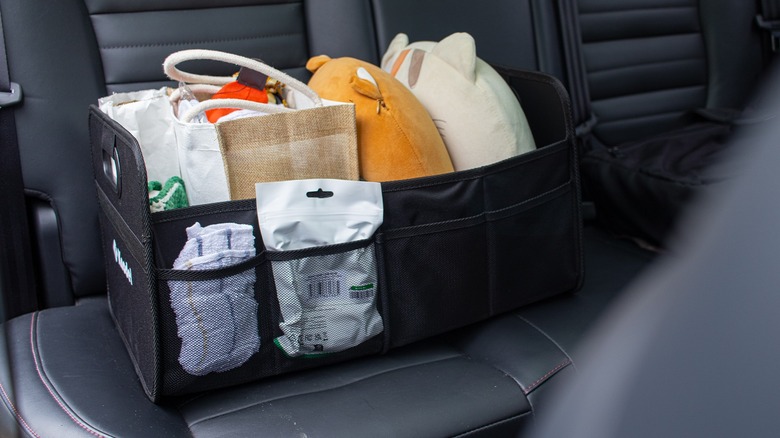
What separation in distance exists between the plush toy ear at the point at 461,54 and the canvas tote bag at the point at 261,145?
0.87 ft

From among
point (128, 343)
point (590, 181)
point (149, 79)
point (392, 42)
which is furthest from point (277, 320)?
point (590, 181)

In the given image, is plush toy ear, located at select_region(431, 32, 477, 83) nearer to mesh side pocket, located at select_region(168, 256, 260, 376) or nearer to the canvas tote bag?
the canvas tote bag

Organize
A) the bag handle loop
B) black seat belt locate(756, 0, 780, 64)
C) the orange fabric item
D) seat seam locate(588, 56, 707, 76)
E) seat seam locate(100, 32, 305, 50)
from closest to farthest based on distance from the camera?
1. the bag handle loop
2. the orange fabric item
3. seat seam locate(100, 32, 305, 50)
4. seat seam locate(588, 56, 707, 76)
5. black seat belt locate(756, 0, 780, 64)

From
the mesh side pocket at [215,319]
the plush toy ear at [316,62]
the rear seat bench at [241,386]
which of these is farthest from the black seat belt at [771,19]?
the mesh side pocket at [215,319]

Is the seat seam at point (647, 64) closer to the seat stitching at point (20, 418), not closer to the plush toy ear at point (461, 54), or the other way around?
the plush toy ear at point (461, 54)

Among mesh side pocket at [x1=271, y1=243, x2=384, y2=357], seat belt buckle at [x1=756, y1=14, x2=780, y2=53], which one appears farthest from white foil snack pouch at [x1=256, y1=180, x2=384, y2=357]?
seat belt buckle at [x1=756, y1=14, x2=780, y2=53]

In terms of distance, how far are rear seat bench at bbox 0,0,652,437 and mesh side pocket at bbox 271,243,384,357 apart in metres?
0.07

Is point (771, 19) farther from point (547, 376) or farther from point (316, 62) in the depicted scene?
point (547, 376)

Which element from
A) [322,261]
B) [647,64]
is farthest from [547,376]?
[647,64]

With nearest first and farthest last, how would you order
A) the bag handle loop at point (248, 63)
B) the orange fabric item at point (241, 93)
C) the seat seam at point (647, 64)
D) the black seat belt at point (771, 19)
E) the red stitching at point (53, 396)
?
the red stitching at point (53, 396) → the bag handle loop at point (248, 63) → the orange fabric item at point (241, 93) → the seat seam at point (647, 64) → the black seat belt at point (771, 19)

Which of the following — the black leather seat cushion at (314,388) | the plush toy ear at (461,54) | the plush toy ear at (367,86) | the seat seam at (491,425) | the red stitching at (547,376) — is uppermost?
the plush toy ear at (461,54)

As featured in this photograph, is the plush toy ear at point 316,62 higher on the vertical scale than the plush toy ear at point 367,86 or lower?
higher

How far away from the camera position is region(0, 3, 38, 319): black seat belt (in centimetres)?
144

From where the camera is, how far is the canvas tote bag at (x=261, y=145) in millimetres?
1248
